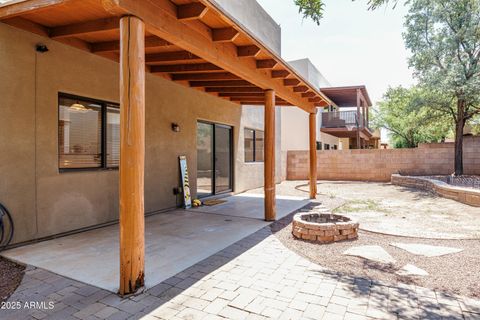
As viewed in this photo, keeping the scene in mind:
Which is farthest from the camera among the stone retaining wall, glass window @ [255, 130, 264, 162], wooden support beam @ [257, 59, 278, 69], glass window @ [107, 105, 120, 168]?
glass window @ [255, 130, 264, 162]

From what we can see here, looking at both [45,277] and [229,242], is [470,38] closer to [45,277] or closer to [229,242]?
[229,242]

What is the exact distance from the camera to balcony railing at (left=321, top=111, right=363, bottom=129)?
18.6 metres

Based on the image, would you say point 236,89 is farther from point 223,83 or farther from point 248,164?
point 248,164

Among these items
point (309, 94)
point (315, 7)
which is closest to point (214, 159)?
point (309, 94)

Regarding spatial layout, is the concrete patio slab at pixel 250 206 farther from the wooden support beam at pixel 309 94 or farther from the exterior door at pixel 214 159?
the wooden support beam at pixel 309 94

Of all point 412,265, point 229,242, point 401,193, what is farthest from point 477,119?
point 229,242

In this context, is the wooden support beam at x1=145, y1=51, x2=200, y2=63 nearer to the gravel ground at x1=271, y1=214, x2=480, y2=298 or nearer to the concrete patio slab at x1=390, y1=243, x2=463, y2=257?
the gravel ground at x1=271, y1=214, x2=480, y2=298

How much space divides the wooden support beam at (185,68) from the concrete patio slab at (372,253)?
3.96 m

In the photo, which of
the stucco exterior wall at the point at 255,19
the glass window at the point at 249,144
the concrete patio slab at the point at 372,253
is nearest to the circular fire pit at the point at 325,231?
the concrete patio slab at the point at 372,253

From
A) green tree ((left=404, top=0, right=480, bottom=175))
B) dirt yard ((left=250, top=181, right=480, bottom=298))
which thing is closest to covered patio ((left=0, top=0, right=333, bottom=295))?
dirt yard ((left=250, top=181, right=480, bottom=298))

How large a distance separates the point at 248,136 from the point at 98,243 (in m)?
7.42

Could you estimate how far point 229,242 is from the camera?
470 cm

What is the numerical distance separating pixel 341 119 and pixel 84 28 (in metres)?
17.6

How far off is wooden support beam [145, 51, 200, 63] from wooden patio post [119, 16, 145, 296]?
84.9 inches
